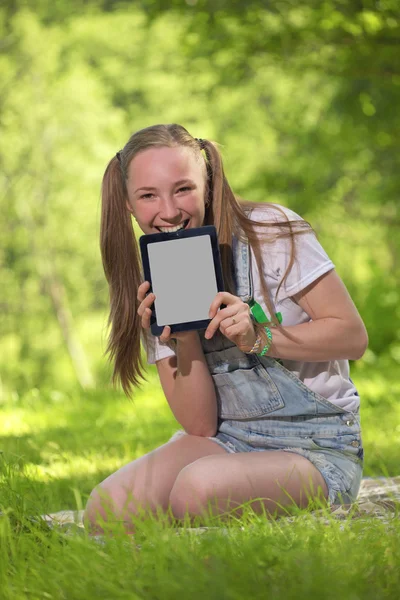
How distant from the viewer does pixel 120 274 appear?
2.94 meters

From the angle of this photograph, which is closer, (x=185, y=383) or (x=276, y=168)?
(x=185, y=383)

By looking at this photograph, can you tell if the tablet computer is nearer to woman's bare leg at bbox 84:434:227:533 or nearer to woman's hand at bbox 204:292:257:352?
woman's hand at bbox 204:292:257:352

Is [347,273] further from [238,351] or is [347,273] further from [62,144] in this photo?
→ [238,351]

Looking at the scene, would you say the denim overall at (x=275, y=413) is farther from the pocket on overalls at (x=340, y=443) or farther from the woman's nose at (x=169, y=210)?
the woman's nose at (x=169, y=210)

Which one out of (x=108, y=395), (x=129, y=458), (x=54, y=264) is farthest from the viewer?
(x=54, y=264)

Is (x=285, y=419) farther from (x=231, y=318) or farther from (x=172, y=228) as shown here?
(x=172, y=228)

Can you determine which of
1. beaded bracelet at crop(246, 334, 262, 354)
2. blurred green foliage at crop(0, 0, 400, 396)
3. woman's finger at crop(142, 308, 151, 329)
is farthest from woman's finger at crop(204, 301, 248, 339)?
blurred green foliage at crop(0, 0, 400, 396)

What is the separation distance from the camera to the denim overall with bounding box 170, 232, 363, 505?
106 inches

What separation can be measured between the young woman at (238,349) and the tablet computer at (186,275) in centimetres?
6

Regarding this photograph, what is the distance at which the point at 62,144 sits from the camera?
2073cm

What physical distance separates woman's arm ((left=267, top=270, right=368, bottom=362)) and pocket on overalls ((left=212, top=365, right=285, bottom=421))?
0.66 feet

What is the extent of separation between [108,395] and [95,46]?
1984 centimetres

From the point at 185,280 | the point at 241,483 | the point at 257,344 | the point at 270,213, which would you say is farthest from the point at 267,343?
the point at 270,213

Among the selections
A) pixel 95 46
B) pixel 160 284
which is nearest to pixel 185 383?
pixel 160 284
